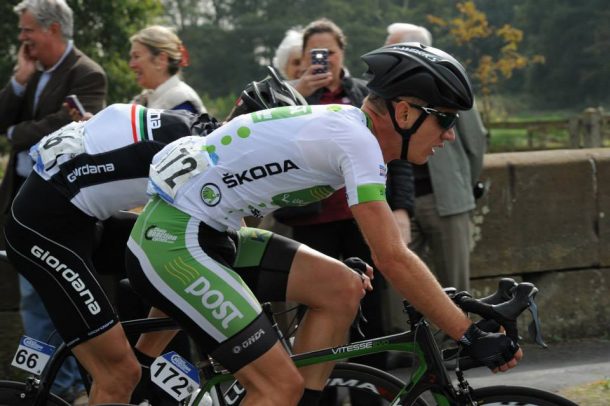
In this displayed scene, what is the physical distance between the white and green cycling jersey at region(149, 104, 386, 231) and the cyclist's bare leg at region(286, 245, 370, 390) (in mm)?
268

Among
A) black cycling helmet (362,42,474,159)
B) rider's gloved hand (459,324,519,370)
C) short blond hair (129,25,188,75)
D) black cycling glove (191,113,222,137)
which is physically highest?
short blond hair (129,25,188,75)

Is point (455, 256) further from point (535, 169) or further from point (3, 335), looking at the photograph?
point (3, 335)

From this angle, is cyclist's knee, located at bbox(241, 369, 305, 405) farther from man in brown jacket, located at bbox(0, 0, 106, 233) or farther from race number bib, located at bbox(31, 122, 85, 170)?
man in brown jacket, located at bbox(0, 0, 106, 233)

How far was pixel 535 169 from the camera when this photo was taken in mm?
7984

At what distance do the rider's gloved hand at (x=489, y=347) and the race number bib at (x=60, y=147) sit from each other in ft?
5.55

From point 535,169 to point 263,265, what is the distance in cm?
398

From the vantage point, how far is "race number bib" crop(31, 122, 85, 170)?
4641mm

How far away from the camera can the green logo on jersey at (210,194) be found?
411cm

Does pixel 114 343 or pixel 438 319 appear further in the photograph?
pixel 114 343

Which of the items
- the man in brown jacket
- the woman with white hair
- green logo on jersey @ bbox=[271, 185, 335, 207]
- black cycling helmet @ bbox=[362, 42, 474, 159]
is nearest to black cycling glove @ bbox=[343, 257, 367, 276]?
green logo on jersey @ bbox=[271, 185, 335, 207]

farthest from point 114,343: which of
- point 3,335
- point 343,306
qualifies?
point 3,335

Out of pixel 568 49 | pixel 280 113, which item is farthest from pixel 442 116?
pixel 568 49

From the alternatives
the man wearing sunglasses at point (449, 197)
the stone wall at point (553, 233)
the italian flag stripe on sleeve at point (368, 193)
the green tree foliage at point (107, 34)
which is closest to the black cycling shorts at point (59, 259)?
the italian flag stripe on sleeve at point (368, 193)

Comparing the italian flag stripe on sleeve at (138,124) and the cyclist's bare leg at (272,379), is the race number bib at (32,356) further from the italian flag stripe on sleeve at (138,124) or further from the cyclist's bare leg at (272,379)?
the cyclist's bare leg at (272,379)
